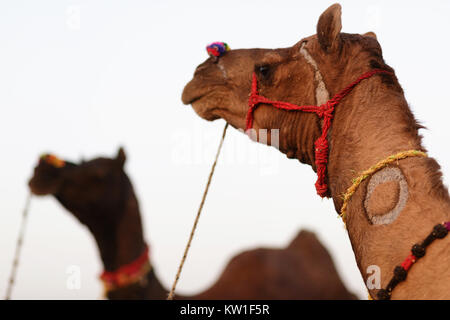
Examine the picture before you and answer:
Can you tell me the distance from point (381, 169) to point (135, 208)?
4.48 metres

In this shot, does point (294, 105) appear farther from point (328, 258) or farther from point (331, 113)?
point (328, 258)

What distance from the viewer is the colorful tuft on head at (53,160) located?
629 cm

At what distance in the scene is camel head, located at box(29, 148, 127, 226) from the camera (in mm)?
6238

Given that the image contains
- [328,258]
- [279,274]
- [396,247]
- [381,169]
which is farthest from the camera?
[328,258]

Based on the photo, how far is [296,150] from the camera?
10.3 ft

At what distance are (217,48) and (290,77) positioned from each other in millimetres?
599

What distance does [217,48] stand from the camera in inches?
134

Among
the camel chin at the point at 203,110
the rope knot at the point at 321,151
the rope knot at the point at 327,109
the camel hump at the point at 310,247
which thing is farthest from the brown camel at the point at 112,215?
the rope knot at the point at 327,109

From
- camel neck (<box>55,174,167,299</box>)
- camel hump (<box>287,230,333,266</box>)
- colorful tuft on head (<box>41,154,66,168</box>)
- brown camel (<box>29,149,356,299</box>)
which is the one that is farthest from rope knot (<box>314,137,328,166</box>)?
camel hump (<box>287,230,333,266</box>)

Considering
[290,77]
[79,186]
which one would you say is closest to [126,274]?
[79,186]

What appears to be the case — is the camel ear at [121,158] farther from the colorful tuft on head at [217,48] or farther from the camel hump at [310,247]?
the camel hump at [310,247]

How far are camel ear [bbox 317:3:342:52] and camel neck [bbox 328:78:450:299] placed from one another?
31 centimetres

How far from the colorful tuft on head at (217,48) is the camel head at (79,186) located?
3.41m
